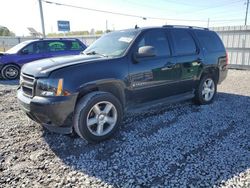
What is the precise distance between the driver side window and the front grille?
203 centimetres

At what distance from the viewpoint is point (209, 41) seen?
5453 millimetres

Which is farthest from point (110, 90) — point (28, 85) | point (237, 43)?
point (237, 43)

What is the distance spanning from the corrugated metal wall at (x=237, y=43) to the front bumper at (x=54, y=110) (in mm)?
10898

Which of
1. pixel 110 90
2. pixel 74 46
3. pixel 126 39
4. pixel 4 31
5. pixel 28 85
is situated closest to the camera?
pixel 28 85

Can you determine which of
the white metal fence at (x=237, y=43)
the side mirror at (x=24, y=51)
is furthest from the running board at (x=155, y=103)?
the white metal fence at (x=237, y=43)

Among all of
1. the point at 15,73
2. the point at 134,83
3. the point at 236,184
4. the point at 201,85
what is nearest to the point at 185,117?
the point at 201,85

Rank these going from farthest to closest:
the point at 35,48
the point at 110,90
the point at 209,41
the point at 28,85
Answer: the point at 35,48 < the point at 209,41 < the point at 110,90 < the point at 28,85

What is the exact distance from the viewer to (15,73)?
915cm

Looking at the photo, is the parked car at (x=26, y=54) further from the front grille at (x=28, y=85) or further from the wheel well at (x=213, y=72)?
the wheel well at (x=213, y=72)

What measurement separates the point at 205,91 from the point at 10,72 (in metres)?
7.93

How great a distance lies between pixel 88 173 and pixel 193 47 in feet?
12.2

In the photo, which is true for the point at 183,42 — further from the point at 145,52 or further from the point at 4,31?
the point at 4,31

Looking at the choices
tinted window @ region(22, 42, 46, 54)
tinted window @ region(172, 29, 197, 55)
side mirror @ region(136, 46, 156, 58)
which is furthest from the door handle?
tinted window @ region(22, 42, 46, 54)

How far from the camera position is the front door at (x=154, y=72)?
383 centimetres
